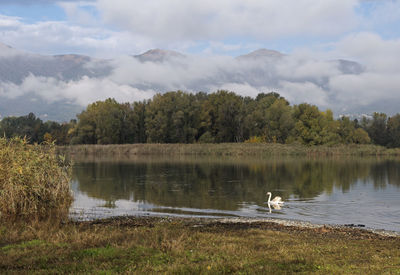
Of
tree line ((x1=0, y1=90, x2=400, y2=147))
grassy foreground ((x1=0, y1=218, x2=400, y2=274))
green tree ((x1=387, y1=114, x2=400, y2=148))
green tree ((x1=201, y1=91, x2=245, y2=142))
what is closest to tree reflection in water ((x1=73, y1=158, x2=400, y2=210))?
grassy foreground ((x1=0, y1=218, x2=400, y2=274))

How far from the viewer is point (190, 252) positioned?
1192 cm

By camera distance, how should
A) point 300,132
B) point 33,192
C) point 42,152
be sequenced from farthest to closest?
point 300,132
point 42,152
point 33,192

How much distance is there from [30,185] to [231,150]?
3305 inches

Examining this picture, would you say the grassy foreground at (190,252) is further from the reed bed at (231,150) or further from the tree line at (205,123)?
the tree line at (205,123)

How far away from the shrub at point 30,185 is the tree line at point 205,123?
310 ft

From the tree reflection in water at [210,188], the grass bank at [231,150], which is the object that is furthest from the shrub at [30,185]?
the grass bank at [231,150]

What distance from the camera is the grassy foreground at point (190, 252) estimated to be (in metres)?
10.2

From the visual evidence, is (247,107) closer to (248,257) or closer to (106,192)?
(106,192)

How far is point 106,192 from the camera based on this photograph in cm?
3519

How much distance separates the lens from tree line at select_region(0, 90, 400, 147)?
113 meters

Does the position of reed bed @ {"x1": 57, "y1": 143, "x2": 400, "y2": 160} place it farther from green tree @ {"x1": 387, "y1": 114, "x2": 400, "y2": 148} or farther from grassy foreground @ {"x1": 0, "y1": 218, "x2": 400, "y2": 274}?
grassy foreground @ {"x1": 0, "y1": 218, "x2": 400, "y2": 274}

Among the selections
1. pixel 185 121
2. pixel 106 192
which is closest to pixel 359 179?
pixel 106 192

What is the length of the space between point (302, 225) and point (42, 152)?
42.8ft

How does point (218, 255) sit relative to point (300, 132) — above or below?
below
